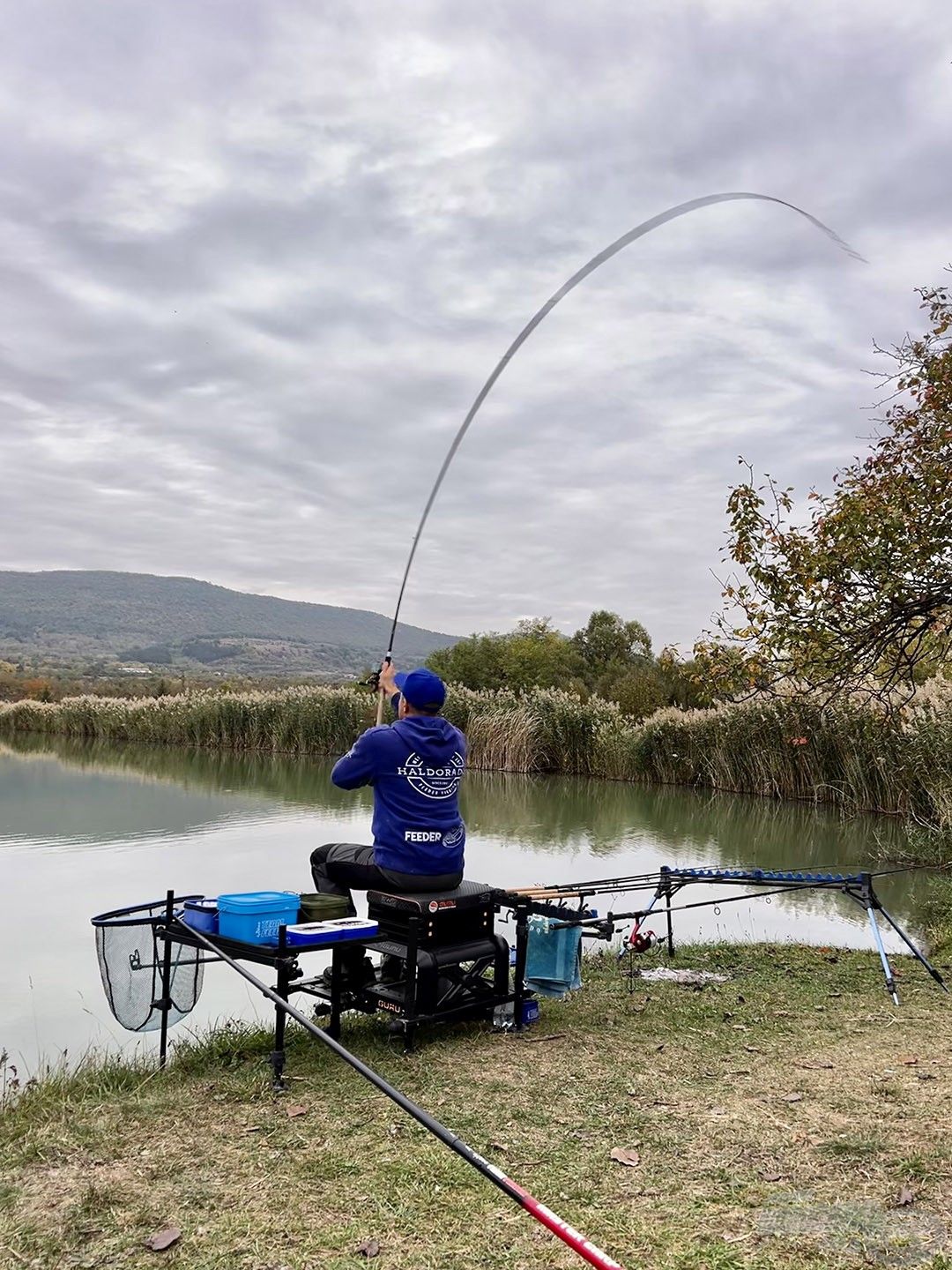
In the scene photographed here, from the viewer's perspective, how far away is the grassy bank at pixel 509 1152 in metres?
2.89

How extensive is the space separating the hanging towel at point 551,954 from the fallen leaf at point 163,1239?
2568mm

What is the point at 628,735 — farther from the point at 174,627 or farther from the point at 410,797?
the point at 174,627

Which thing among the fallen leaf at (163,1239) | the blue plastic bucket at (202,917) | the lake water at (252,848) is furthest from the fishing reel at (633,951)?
the fallen leaf at (163,1239)

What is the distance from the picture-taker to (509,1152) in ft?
11.6

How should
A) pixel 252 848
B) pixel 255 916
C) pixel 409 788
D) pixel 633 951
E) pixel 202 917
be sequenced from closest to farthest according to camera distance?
pixel 255 916, pixel 202 917, pixel 409 788, pixel 633 951, pixel 252 848

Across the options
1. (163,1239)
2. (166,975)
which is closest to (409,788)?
(166,975)

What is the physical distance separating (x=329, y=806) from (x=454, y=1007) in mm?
10530

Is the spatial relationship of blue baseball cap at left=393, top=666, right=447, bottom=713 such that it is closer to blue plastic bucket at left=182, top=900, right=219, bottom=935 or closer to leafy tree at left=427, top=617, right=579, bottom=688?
blue plastic bucket at left=182, top=900, right=219, bottom=935

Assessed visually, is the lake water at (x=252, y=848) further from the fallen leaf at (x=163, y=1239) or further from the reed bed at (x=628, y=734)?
the fallen leaf at (x=163, y=1239)

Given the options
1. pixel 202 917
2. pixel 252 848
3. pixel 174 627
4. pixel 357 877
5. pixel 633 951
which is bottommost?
pixel 252 848

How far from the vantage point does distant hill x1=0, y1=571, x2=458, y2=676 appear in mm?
89125

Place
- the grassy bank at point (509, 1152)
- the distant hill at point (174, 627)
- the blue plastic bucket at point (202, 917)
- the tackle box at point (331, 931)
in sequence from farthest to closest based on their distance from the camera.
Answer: the distant hill at point (174, 627) → the blue plastic bucket at point (202, 917) → the tackle box at point (331, 931) → the grassy bank at point (509, 1152)

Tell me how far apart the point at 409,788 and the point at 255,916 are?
967mm

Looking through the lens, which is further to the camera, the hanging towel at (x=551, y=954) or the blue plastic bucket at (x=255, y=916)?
the hanging towel at (x=551, y=954)
